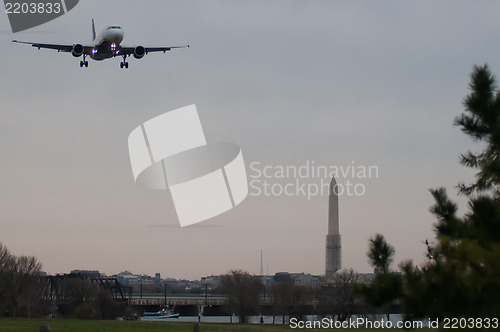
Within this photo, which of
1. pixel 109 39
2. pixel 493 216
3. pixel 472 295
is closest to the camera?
pixel 472 295

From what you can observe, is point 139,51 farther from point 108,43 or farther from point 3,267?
point 3,267

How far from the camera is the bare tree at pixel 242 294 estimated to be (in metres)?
102

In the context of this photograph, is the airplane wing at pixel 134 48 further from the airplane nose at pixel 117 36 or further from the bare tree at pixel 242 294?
the bare tree at pixel 242 294

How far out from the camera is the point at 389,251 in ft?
47.1

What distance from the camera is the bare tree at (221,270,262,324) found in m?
102

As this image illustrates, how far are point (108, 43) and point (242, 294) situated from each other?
4961 cm

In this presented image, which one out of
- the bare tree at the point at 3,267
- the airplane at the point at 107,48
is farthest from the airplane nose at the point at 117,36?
the bare tree at the point at 3,267

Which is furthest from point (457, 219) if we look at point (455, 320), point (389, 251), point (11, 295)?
point (11, 295)

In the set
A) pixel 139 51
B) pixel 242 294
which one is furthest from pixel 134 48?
pixel 242 294

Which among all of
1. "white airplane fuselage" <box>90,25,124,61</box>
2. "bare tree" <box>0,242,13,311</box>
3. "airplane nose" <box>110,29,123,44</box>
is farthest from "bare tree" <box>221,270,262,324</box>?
"airplane nose" <box>110,29,123,44</box>

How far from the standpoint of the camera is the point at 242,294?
103 meters

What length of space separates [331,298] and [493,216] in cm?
9163

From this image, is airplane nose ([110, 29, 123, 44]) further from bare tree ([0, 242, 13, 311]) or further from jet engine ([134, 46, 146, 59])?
bare tree ([0, 242, 13, 311])

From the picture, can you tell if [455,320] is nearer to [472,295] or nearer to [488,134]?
[472,295]
